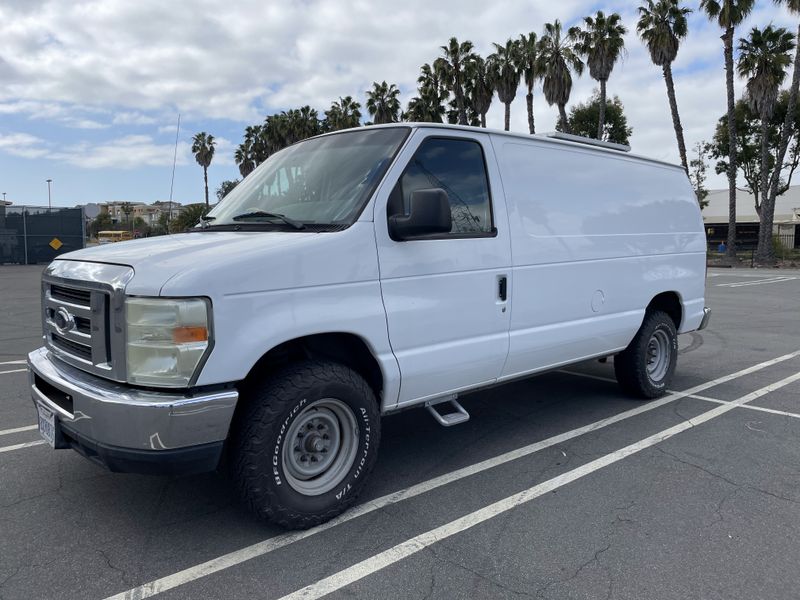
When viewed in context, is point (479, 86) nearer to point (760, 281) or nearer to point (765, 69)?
point (765, 69)

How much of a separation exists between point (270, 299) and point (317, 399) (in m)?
0.61

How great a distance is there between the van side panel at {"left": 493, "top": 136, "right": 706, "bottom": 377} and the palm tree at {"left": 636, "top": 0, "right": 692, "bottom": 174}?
28678 millimetres

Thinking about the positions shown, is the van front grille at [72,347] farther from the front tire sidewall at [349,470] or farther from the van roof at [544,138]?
the van roof at [544,138]

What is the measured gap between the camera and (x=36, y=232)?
29797 mm

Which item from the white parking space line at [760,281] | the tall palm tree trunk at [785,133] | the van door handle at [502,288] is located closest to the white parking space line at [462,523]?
the van door handle at [502,288]

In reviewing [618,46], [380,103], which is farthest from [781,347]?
[380,103]

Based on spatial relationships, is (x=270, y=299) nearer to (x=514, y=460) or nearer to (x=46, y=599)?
(x=46, y=599)

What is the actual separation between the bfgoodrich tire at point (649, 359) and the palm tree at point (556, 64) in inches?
1201

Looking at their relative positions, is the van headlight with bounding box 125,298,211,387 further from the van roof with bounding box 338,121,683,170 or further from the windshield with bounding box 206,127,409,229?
the van roof with bounding box 338,121,683,170

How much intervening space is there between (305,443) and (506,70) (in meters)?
35.6

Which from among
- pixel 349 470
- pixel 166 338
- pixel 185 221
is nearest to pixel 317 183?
pixel 166 338

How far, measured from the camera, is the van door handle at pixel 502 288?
418 cm

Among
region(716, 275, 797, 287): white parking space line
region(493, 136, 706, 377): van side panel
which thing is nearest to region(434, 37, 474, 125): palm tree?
region(716, 275, 797, 287): white parking space line

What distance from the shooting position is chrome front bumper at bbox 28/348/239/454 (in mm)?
2791
